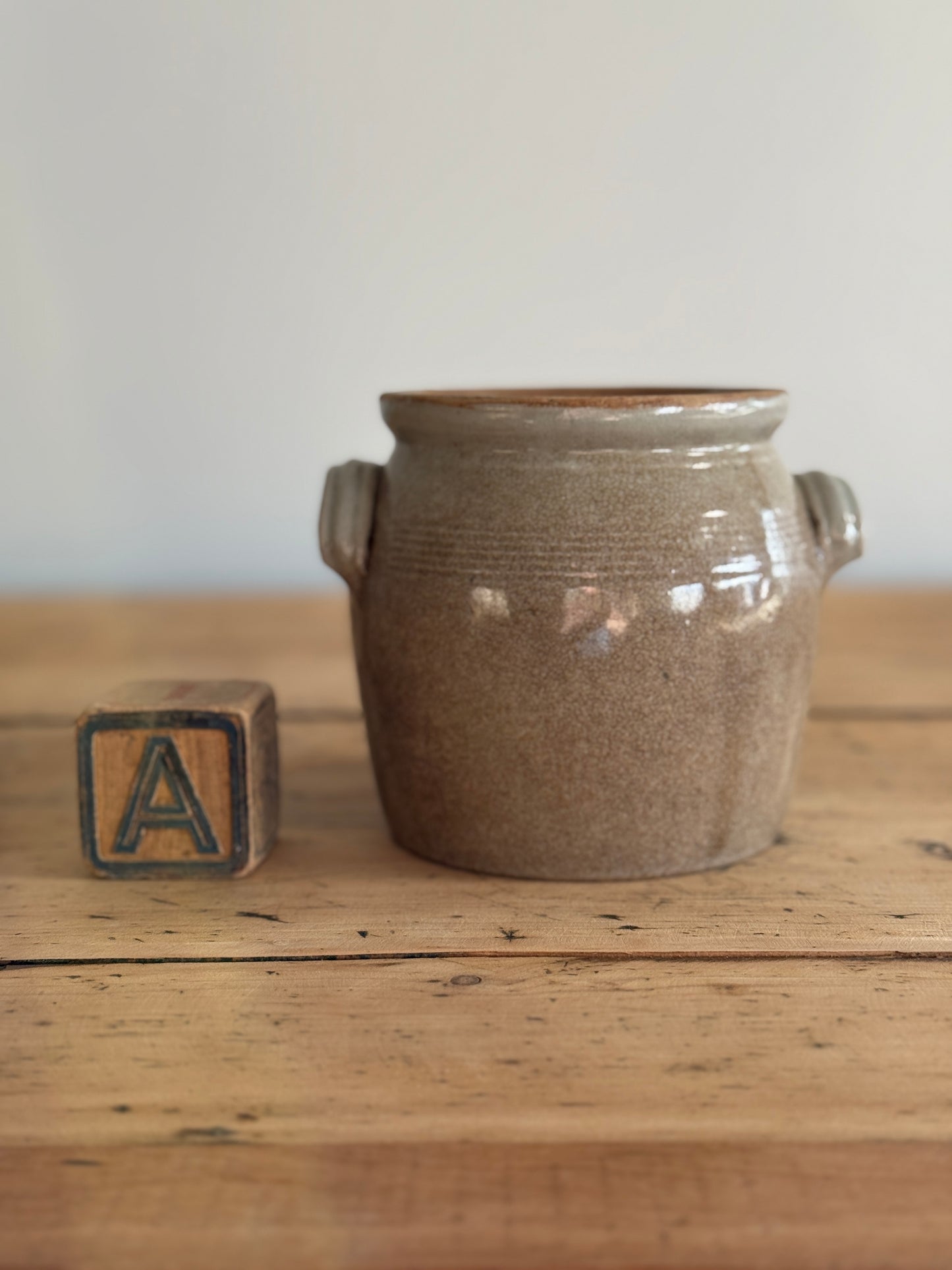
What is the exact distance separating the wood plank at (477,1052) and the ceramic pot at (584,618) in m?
0.14

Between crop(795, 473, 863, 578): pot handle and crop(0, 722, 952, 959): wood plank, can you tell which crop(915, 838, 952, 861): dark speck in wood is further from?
crop(795, 473, 863, 578): pot handle

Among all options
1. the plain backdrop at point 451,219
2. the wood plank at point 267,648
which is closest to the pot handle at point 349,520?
the wood plank at point 267,648

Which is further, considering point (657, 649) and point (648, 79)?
point (648, 79)

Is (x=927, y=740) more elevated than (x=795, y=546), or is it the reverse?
(x=795, y=546)

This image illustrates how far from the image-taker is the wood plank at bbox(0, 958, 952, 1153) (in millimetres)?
641

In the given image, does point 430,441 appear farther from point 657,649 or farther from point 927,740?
point 927,740

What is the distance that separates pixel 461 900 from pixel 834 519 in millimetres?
376

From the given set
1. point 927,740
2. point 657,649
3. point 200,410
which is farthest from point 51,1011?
point 200,410

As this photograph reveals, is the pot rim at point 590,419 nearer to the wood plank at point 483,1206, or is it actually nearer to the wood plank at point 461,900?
the wood plank at point 461,900

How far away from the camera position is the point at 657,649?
883 mm

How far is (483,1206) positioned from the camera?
581 mm

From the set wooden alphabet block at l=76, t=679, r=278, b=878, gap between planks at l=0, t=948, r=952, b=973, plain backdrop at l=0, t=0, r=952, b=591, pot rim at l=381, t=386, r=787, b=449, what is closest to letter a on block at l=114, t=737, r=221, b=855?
wooden alphabet block at l=76, t=679, r=278, b=878

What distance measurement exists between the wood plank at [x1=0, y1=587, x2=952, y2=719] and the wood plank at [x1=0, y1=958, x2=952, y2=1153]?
2.35 ft

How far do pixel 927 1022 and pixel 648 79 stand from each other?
1.35 metres
